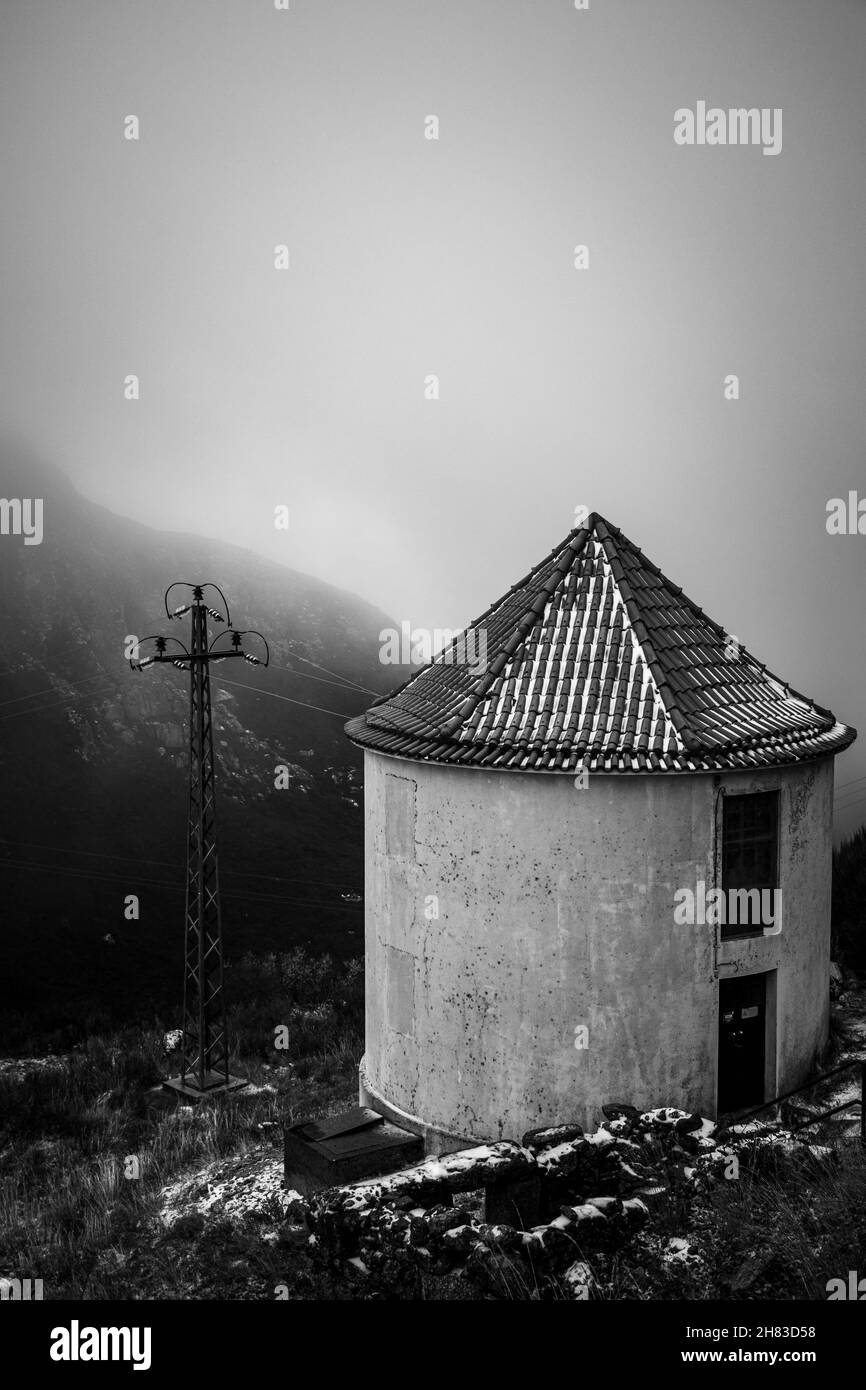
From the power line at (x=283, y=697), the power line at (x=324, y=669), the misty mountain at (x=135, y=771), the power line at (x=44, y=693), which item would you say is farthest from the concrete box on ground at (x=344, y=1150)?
the power line at (x=324, y=669)

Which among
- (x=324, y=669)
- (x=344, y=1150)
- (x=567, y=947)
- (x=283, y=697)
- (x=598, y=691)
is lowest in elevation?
(x=344, y=1150)

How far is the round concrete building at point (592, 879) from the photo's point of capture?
13.1m

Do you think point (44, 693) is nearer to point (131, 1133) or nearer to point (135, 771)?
point (135, 771)

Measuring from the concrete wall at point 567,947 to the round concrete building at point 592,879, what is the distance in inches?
1.0

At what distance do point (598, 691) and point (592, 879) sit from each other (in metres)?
2.31

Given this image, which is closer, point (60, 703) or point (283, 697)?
point (60, 703)

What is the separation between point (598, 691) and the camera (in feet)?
45.7

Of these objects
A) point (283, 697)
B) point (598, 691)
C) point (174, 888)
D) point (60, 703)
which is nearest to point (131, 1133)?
point (598, 691)

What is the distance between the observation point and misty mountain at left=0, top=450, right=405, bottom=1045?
3528 centimetres

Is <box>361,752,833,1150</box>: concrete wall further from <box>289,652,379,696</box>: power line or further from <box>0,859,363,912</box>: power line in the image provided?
<box>289,652,379,696</box>: power line

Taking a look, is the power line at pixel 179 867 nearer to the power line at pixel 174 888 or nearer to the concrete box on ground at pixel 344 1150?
the power line at pixel 174 888

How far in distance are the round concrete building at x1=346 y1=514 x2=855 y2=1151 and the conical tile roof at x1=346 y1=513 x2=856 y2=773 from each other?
0.04 meters
